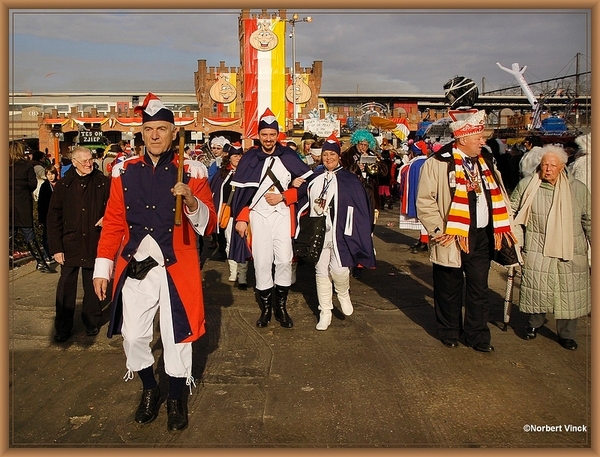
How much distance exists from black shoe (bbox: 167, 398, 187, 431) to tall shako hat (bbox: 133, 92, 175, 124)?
1898mm

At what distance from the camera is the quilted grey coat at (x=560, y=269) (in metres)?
5.54

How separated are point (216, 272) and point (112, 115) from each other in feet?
160

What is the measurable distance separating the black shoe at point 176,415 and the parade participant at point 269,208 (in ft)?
7.52

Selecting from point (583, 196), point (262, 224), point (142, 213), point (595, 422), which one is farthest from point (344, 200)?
point (595, 422)

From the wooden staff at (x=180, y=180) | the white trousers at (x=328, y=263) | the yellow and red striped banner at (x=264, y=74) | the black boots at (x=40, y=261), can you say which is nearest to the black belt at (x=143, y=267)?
the wooden staff at (x=180, y=180)

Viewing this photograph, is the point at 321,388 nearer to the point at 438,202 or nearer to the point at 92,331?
the point at 438,202

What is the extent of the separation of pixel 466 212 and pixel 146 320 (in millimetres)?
2947

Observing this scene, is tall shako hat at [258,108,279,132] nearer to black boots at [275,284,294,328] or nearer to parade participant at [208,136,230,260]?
black boots at [275,284,294,328]

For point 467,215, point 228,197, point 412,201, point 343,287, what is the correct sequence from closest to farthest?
point 467,215, point 343,287, point 228,197, point 412,201

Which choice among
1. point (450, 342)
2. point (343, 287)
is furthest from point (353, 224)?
point (450, 342)

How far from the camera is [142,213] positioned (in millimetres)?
3885

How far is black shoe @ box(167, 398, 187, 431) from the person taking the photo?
390cm

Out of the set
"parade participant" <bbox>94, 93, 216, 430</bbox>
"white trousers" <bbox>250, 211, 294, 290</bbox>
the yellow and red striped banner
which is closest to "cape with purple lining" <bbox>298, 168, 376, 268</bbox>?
"white trousers" <bbox>250, 211, 294, 290</bbox>

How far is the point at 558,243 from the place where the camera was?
5.54m
